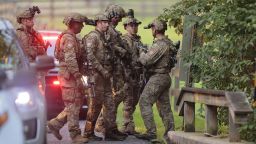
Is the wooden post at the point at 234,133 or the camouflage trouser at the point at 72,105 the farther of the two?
the camouflage trouser at the point at 72,105

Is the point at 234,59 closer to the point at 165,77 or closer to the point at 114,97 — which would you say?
the point at 165,77

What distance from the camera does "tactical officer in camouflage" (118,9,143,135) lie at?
13750 mm

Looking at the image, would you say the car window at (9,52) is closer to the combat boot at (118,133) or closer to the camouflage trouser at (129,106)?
the combat boot at (118,133)

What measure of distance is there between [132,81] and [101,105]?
1.11 m

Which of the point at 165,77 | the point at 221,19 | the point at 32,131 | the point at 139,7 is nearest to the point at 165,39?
the point at 165,77

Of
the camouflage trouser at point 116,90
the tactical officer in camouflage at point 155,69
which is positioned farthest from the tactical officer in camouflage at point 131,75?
the tactical officer in camouflage at point 155,69

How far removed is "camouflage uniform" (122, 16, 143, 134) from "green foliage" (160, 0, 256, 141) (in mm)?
1673

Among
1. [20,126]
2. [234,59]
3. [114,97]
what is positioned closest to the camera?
[20,126]

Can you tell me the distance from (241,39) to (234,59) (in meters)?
0.73

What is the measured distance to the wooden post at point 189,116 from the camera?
11656 mm

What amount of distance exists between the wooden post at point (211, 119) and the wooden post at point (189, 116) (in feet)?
2.50

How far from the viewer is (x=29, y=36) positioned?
1369cm

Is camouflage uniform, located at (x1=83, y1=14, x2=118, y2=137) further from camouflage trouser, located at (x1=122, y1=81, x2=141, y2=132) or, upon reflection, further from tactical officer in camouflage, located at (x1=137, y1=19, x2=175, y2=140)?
camouflage trouser, located at (x1=122, y1=81, x2=141, y2=132)

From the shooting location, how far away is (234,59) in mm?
11211
